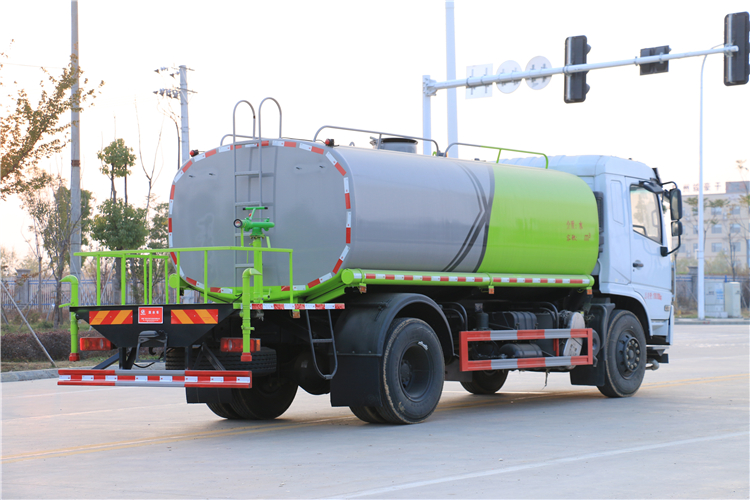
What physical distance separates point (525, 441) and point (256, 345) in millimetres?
2807

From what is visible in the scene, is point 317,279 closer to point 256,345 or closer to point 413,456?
point 256,345

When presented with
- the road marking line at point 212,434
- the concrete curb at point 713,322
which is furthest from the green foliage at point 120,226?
the concrete curb at point 713,322

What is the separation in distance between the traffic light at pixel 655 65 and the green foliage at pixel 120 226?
1453cm

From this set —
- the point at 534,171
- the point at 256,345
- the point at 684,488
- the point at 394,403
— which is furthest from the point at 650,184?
the point at 684,488

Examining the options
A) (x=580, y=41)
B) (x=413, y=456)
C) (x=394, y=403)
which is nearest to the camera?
(x=413, y=456)

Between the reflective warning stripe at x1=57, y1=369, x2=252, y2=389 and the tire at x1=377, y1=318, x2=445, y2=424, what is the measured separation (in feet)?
5.39

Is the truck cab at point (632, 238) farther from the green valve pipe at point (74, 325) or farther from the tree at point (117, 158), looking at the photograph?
the tree at point (117, 158)

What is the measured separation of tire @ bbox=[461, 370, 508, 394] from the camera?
577 inches

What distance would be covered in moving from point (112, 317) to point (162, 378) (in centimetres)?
111

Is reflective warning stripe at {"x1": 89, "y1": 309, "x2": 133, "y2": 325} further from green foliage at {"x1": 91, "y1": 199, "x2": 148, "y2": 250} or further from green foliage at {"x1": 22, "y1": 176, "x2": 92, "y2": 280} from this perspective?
green foliage at {"x1": 91, "y1": 199, "x2": 148, "y2": 250}

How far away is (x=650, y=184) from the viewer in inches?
581

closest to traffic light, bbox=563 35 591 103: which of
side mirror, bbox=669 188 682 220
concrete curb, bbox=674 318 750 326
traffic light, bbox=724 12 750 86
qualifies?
traffic light, bbox=724 12 750 86

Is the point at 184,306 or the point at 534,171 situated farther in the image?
the point at 534,171

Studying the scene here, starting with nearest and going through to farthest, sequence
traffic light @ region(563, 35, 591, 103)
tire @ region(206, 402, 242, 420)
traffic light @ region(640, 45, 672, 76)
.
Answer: tire @ region(206, 402, 242, 420), traffic light @ region(640, 45, 672, 76), traffic light @ region(563, 35, 591, 103)
